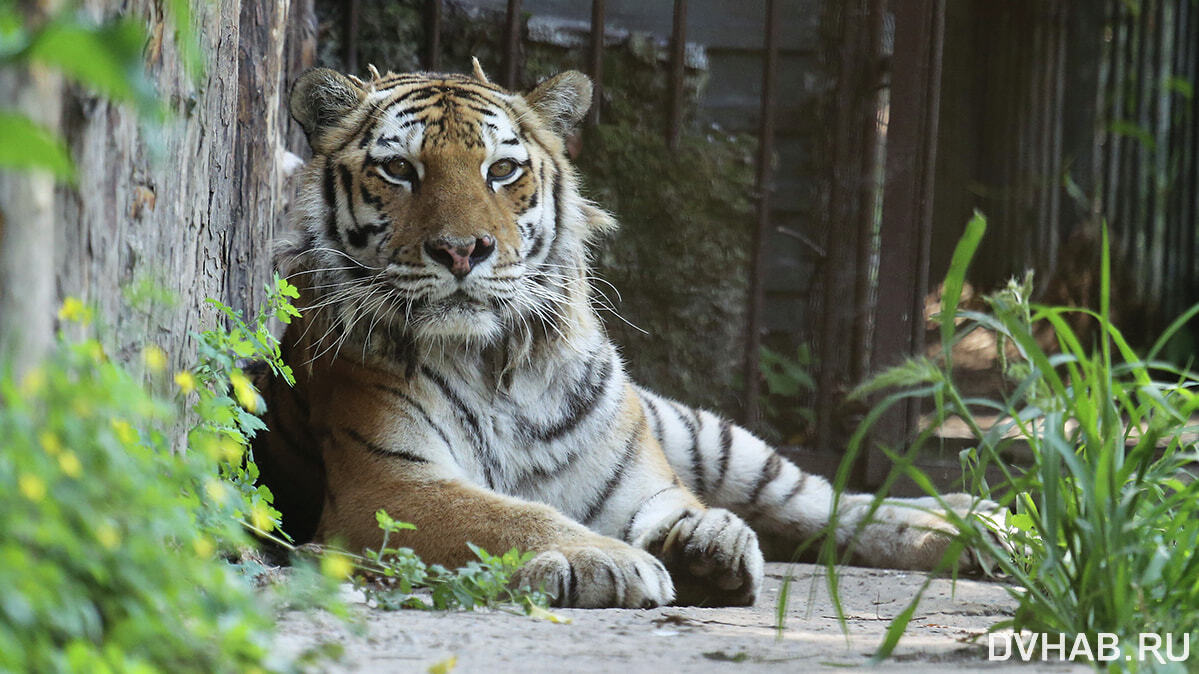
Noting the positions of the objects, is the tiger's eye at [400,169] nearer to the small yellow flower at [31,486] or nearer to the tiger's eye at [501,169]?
the tiger's eye at [501,169]

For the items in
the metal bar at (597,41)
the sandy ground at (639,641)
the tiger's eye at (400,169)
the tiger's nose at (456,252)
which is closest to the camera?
the sandy ground at (639,641)

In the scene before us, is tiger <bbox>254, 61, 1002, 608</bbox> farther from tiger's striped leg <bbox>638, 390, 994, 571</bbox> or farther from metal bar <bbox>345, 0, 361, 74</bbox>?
metal bar <bbox>345, 0, 361, 74</bbox>

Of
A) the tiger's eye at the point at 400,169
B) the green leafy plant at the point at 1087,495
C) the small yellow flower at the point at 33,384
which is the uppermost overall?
the tiger's eye at the point at 400,169

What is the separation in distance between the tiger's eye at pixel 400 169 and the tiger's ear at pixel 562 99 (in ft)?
1.63

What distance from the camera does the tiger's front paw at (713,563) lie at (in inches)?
104

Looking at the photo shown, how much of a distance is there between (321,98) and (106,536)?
2148mm

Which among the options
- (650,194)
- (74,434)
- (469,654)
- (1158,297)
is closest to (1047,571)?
(469,654)

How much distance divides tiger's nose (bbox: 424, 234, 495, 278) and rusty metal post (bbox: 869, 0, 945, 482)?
2.03 metres

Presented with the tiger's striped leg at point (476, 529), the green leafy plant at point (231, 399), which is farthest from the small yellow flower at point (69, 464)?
the tiger's striped leg at point (476, 529)

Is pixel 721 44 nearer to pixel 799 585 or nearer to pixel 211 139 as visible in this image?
pixel 799 585

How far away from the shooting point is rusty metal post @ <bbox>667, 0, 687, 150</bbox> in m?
4.29

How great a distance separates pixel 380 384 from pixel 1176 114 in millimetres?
6273

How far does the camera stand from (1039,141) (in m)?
7.38

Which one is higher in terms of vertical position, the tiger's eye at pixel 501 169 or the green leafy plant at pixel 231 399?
the tiger's eye at pixel 501 169
